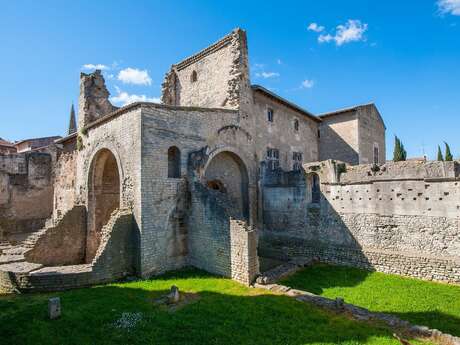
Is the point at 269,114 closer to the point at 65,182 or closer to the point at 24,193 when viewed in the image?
the point at 65,182

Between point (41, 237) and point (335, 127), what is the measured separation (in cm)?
1955

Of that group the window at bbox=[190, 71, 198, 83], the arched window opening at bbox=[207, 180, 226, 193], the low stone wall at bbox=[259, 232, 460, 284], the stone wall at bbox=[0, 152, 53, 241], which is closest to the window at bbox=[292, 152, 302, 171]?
the low stone wall at bbox=[259, 232, 460, 284]

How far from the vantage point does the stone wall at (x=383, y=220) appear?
9.59m

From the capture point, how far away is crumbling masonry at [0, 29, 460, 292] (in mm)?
9711

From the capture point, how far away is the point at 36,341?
5.75 metres

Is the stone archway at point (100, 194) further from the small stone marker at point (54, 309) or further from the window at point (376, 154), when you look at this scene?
the window at point (376, 154)

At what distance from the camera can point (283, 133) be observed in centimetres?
1773

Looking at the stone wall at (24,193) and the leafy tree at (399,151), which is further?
the leafy tree at (399,151)

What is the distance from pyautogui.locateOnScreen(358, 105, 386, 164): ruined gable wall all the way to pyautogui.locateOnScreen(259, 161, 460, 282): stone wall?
9529mm

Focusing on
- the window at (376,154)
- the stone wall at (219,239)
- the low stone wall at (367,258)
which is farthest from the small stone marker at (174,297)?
the window at (376,154)

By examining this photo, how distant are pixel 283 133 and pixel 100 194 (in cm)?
1126

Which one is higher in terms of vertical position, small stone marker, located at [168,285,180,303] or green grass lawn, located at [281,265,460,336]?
small stone marker, located at [168,285,180,303]

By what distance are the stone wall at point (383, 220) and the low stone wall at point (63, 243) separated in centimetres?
949

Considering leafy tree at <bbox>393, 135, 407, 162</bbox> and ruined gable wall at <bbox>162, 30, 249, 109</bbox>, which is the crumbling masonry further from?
leafy tree at <bbox>393, 135, 407, 162</bbox>
